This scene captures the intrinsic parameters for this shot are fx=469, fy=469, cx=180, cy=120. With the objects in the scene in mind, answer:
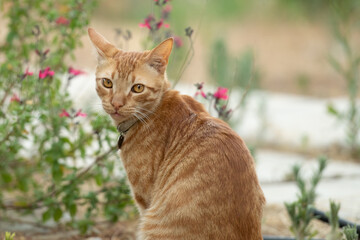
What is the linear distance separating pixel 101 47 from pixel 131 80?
11.7 inches

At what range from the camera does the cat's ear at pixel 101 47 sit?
265cm

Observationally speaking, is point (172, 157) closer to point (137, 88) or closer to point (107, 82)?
point (137, 88)

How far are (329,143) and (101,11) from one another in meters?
7.71

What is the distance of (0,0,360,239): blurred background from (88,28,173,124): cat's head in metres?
0.29

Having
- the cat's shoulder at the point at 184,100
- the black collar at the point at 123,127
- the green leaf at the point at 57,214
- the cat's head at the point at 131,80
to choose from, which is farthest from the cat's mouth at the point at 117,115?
the green leaf at the point at 57,214

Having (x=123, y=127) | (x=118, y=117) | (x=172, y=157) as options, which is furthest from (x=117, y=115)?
(x=172, y=157)

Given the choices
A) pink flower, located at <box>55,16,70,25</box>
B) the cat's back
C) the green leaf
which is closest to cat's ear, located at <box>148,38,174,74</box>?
the cat's back

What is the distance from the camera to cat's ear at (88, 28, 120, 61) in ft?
8.69

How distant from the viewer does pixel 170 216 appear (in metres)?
2.24

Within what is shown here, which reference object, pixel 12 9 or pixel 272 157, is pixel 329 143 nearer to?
pixel 272 157

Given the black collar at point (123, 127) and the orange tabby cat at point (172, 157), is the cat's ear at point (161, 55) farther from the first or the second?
the black collar at point (123, 127)

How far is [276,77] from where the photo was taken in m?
9.10

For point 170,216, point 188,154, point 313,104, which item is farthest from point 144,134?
point 313,104

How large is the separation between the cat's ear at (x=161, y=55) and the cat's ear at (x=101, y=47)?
0.25 metres
